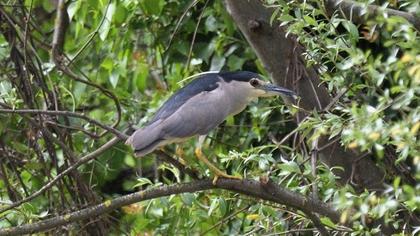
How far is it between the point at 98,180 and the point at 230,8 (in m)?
1.12

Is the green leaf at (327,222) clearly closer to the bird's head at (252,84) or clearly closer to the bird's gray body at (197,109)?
the bird's gray body at (197,109)

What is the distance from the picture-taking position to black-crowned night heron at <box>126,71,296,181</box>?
338cm

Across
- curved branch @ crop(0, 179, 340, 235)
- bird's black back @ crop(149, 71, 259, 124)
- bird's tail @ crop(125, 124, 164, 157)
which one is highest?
bird's tail @ crop(125, 124, 164, 157)

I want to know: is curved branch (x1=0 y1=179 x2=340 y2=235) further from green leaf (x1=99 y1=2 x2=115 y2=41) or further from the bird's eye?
green leaf (x1=99 y1=2 x2=115 y2=41)

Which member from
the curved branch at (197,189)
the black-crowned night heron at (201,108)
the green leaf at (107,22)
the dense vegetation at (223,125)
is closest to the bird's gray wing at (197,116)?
the black-crowned night heron at (201,108)

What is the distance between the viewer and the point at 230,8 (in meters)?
3.89

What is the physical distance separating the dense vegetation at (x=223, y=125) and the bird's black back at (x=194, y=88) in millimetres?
160

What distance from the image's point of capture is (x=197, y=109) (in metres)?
3.59

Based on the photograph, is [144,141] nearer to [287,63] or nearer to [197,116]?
[197,116]

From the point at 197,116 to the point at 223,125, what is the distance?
1218 mm

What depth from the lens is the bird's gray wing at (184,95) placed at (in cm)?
359

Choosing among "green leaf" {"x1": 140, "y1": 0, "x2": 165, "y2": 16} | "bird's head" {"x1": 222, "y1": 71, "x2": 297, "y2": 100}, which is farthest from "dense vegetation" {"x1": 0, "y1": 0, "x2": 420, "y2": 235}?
"bird's head" {"x1": 222, "y1": 71, "x2": 297, "y2": 100}

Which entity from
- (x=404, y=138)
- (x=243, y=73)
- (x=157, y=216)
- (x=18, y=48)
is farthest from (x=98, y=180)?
(x=404, y=138)

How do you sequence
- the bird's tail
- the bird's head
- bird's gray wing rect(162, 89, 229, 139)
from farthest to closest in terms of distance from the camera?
the bird's head, bird's gray wing rect(162, 89, 229, 139), the bird's tail
